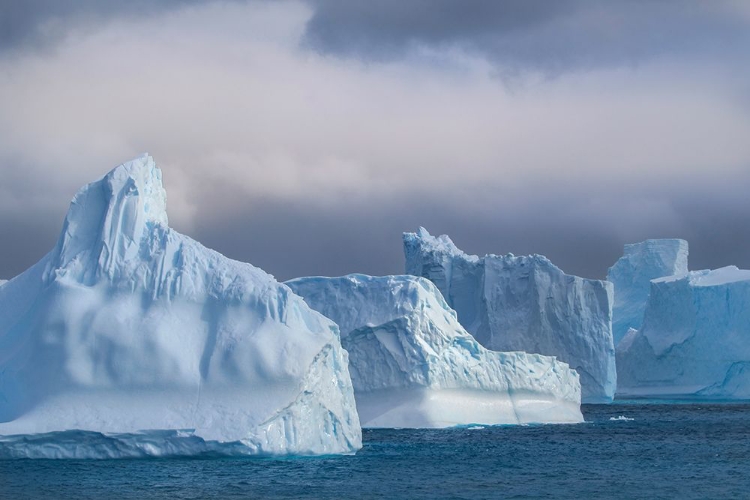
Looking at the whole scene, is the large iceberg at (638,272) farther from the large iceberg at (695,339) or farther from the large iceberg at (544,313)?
the large iceberg at (544,313)

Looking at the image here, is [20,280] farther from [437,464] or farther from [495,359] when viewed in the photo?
[495,359]

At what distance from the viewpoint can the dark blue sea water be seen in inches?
672

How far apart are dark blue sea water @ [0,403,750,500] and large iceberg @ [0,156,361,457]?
618mm

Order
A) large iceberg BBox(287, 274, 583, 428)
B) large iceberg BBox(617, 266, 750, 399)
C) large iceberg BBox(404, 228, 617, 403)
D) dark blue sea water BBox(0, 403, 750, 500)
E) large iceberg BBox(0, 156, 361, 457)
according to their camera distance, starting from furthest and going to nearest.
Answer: large iceberg BBox(617, 266, 750, 399) < large iceberg BBox(404, 228, 617, 403) < large iceberg BBox(287, 274, 583, 428) < large iceberg BBox(0, 156, 361, 457) < dark blue sea water BBox(0, 403, 750, 500)

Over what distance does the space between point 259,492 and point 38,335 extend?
5.77 metres

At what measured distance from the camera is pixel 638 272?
59.5 meters

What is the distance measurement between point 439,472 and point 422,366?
954cm

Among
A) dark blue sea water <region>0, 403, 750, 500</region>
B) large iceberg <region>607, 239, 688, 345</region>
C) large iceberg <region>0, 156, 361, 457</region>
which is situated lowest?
dark blue sea water <region>0, 403, 750, 500</region>

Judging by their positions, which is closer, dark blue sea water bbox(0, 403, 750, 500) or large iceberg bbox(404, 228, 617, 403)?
dark blue sea water bbox(0, 403, 750, 500)

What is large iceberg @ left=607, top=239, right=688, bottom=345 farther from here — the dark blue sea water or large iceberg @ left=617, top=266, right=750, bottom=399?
the dark blue sea water

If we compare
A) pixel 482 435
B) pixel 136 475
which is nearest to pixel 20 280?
pixel 136 475

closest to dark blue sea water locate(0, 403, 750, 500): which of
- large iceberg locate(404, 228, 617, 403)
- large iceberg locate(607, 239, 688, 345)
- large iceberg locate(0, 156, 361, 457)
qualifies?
large iceberg locate(0, 156, 361, 457)

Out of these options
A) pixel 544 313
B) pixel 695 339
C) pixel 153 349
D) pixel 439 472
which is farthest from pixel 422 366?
pixel 695 339

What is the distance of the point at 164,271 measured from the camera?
67.3ft
